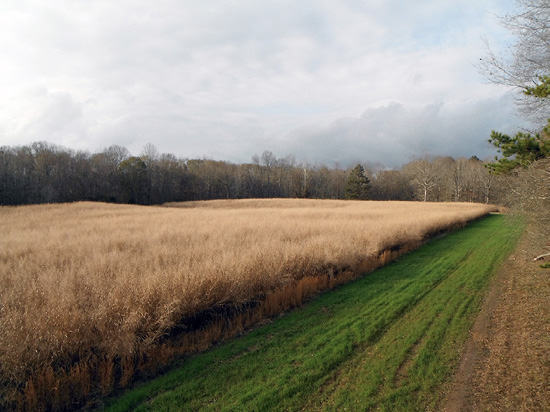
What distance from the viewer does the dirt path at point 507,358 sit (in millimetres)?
3754

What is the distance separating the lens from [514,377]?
4.21m

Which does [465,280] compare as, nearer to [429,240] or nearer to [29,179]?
[429,240]

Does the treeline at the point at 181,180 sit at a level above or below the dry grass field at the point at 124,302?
above

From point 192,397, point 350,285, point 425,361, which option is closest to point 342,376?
point 425,361

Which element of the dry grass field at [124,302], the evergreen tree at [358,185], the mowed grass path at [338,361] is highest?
the evergreen tree at [358,185]

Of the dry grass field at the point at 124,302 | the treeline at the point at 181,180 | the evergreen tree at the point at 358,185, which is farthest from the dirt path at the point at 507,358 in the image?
the evergreen tree at the point at 358,185

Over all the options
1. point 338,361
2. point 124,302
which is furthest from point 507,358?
point 124,302

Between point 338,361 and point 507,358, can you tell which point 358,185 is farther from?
point 338,361

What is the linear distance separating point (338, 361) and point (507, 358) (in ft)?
9.61

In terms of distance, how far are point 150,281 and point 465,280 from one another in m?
9.56

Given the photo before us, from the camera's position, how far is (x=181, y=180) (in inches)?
2766

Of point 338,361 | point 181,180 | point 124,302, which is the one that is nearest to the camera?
point 338,361

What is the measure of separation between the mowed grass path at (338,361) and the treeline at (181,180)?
42529mm

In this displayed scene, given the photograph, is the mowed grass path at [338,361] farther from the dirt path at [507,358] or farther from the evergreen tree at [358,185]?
the evergreen tree at [358,185]
